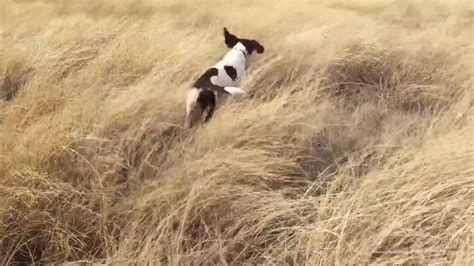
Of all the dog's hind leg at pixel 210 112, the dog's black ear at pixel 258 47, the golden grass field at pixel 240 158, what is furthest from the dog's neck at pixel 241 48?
the dog's hind leg at pixel 210 112

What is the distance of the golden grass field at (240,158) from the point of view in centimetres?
185

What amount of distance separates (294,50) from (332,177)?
7.16ft

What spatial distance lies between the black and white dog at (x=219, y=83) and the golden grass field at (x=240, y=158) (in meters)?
0.09

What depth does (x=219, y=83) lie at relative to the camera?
3.46 metres

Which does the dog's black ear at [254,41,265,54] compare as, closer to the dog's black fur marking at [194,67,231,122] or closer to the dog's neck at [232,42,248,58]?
the dog's neck at [232,42,248,58]

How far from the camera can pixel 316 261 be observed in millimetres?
1713

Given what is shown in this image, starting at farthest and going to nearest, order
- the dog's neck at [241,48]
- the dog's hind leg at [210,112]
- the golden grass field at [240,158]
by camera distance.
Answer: the dog's neck at [241,48] → the dog's hind leg at [210,112] → the golden grass field at [240,158]

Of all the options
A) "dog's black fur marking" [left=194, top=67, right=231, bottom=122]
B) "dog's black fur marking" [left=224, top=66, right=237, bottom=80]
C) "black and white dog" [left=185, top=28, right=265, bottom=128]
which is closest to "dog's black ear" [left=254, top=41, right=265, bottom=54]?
"black and white dog" [left=185, top=28, right=265, bottom=128]

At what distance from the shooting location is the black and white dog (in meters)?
3.03

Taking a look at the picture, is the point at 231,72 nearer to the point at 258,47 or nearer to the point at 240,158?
the point at 258,47

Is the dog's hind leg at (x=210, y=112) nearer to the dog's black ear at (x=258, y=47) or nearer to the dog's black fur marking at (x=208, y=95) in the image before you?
the dog's black fur marking at (x=208, y=95)

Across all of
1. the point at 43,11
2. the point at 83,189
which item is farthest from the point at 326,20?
the point at 83,189

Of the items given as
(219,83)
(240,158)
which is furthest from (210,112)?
(240,158)

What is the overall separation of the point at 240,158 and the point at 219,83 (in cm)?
A: 123
